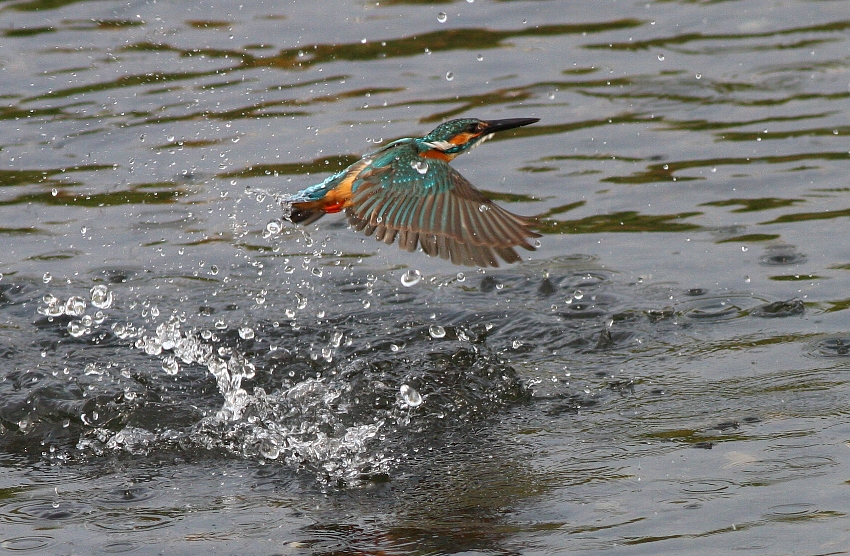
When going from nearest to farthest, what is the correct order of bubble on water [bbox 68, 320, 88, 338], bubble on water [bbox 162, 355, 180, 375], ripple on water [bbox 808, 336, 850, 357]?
ripple on water [bbox 808, 336, 850, 357], bubble on water [bbox 162, 355, 180, 375], bubble on water [bbox 68, 320, 88, 338]

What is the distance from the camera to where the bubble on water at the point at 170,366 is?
5.54 meters

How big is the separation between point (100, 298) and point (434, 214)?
203 centimetres

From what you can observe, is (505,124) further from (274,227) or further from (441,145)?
(274,227)

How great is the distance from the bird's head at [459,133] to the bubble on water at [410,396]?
4.42 feet

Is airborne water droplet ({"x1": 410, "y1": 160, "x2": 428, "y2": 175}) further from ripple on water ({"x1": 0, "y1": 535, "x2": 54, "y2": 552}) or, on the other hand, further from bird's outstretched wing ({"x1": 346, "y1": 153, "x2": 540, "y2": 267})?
ripple on water ({"x1": 0, "y1": 535, "x2": 54, "y2": 552})

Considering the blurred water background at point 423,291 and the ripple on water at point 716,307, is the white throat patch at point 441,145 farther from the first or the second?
the ripple on water at point 716,307

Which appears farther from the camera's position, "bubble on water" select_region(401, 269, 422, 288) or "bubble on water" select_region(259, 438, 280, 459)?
"bubble on water" select_region(401, 269, 422, 288)

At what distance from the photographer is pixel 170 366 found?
5.57m

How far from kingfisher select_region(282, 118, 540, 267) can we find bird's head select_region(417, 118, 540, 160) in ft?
0.24

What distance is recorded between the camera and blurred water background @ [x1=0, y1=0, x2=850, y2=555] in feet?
13.7

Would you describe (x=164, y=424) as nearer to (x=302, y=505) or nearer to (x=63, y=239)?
(x=302, y=505)

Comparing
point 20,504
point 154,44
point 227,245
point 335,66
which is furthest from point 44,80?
point 20,504

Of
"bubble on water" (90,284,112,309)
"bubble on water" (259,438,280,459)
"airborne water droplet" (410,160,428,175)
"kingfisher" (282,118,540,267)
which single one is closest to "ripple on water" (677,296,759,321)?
"kingfisher" (282,118,540,267)

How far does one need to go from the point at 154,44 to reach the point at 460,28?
2.40 metres
